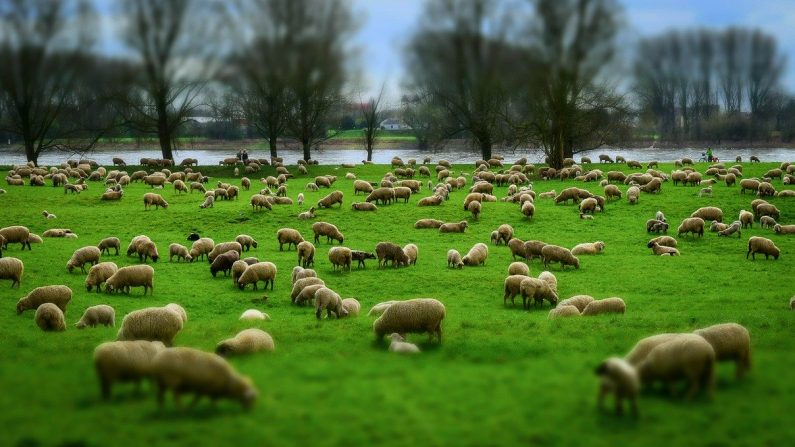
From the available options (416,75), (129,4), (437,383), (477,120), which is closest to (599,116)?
(477,120)

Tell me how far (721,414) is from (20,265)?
17.4 metres

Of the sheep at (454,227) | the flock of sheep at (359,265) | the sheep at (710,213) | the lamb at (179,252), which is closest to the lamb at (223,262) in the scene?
the flock of sheep at (359,265)

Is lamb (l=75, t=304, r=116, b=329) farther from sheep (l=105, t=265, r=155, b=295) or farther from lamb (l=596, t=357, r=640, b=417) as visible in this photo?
lamb (l=596, t=357, r=640, b=417)

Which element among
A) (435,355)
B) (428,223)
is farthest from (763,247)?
(435,355)

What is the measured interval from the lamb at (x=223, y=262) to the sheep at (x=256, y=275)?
1.93 m

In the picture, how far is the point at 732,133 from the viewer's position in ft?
283

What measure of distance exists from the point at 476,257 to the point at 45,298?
12.1 metres

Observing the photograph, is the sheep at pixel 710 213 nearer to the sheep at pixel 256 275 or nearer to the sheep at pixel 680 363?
the sheep at pixel 256 275

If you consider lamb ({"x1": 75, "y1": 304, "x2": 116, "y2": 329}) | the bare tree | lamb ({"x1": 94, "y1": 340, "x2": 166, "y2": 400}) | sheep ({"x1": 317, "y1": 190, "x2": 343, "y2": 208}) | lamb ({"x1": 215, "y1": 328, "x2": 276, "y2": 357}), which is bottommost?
lamb ({"x1": 75, "y1": 304, "x2": 116, "y2": 329})

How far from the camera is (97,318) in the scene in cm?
1478

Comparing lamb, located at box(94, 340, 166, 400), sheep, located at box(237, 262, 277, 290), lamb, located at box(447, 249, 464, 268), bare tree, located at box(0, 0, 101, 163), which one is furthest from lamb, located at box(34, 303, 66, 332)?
bare tree, located at box(0, 0, 101, 163)

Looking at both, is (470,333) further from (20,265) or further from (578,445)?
(20,265)

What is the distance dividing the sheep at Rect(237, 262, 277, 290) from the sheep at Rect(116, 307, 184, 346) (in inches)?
260

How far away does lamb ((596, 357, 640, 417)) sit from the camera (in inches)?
302
